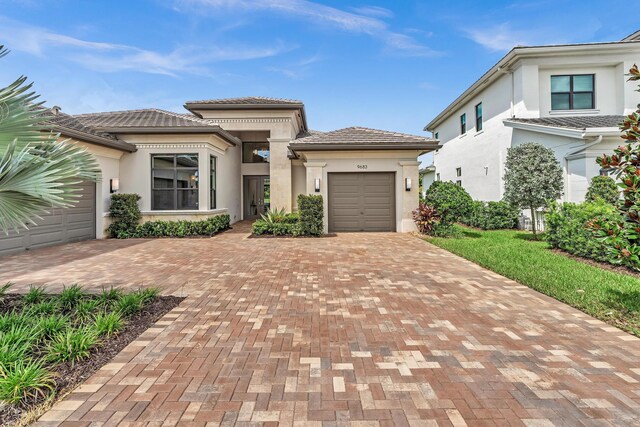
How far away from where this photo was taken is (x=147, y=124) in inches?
496

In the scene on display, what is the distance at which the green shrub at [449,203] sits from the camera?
1172cm

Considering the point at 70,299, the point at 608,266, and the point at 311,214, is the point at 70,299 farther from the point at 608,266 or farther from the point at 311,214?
the point at 608,266

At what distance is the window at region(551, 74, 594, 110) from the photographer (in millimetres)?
14117

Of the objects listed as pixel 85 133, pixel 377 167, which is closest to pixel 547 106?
pixel 377 167

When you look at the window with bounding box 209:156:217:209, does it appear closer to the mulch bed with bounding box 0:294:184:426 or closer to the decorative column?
the decorative column

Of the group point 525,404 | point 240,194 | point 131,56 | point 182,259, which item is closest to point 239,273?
point 182,259

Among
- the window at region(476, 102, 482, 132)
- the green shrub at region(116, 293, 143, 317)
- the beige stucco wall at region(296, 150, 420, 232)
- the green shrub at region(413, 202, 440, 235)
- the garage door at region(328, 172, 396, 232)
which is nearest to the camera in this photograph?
the green shrub at region(116, 293, 143, 317)

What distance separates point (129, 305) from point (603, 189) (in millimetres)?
13436

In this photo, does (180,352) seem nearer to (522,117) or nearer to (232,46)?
(522,117)

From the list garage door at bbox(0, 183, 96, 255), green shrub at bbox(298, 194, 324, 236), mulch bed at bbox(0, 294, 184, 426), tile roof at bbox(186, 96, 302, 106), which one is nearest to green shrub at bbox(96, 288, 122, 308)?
mulch bed at bbox(0, 294, 184, 426)

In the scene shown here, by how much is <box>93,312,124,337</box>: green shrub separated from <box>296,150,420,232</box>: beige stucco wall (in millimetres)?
9630

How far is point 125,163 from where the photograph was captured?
1256 centimetres

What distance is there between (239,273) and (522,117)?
14.4 metres

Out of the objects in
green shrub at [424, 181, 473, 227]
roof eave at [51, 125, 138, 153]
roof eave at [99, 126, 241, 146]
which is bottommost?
green shrub at [424, 181, 473, 227]
